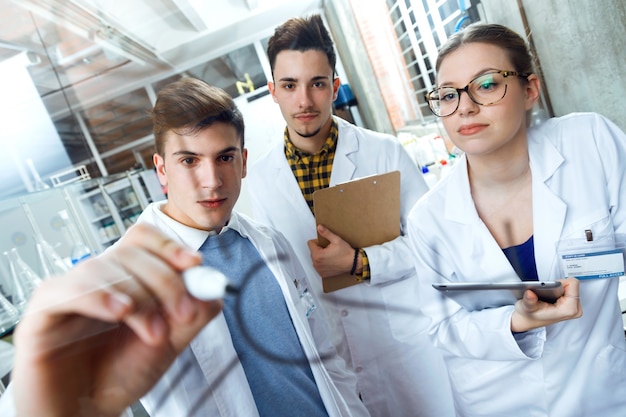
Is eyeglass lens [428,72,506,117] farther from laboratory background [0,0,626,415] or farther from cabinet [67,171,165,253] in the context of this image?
cabinet [67,171,165,253]

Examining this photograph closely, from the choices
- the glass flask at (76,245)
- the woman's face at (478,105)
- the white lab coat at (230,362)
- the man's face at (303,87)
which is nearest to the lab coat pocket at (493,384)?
the white lab coat at (230,362)

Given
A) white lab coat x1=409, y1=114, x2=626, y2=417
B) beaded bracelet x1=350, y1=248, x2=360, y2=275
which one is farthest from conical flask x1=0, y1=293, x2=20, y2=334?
white lab coat x1=409, y1=114, x2=626, y2=417

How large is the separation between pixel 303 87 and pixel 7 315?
1.08ft

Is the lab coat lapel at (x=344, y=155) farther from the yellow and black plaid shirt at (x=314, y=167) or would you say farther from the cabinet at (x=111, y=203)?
the cabinet at (x=111, y=203)

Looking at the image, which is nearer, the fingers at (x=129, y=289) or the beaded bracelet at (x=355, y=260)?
the fingers at (x=129, y=289)

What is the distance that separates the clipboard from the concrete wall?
0.26 m

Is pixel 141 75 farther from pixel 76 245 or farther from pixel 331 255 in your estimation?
pixel 331 255

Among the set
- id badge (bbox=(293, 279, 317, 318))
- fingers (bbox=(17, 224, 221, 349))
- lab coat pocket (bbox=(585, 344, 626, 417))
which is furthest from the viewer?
lab coat pocket (bbox=(585, 344, 626, 417))

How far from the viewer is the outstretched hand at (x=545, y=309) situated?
16.8 inches

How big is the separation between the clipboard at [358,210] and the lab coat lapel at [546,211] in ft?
0.58

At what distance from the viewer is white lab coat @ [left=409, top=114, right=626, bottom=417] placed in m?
0.47

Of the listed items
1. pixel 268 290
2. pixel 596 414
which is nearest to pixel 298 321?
pixel 268 290

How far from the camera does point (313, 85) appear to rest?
0.42m

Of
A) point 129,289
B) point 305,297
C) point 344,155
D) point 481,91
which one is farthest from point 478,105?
point 129,289
